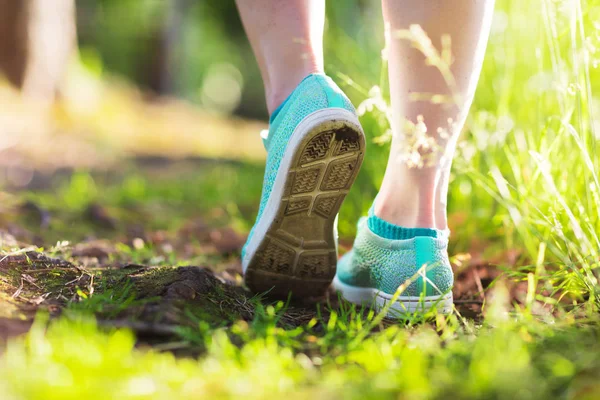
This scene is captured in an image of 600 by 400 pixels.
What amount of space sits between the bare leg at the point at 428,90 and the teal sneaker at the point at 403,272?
0.20ft

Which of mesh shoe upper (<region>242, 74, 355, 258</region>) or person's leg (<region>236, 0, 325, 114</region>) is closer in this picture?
mesh shoe upper (<region>242, 74, 355, 258</region>)

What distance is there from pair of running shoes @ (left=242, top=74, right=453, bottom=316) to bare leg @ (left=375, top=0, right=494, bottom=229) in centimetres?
8

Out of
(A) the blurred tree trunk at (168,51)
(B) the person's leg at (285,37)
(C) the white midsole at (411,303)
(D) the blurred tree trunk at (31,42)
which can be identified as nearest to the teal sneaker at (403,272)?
(C) the white midsole at (411,303)

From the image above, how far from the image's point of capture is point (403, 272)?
1.39 m

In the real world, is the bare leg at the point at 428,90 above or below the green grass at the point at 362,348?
above

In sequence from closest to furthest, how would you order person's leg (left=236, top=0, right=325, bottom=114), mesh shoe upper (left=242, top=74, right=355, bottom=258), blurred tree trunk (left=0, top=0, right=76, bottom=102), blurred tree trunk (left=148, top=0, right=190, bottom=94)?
mesh shoe upper (left=242, top=74, right=355, bottom=258)
person's leg (left=236, top=0, right=325, bottom=114)
blurred tree trunk (left=0, top=0, right=76, bottom=102)
blurred tree trunk (left=148, top=0, right=190, bottom=94)

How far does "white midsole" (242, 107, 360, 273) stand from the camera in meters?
1.29

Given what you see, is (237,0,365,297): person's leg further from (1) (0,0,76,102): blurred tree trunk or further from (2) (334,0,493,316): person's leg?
(1) (0,0,76,102): blurred tree trunk

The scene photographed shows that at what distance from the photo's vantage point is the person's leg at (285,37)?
1.45 m

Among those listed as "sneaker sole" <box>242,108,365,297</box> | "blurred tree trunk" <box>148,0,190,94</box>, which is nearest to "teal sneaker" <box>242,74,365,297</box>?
"sneaker sole" <box>242,108,365,297</box>

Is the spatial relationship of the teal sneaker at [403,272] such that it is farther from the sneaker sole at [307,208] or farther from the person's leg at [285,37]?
the person's leg at [285,37]

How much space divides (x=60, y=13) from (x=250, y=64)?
12.2 meters

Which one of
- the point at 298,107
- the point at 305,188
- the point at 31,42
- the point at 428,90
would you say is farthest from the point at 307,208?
the point at 31,42

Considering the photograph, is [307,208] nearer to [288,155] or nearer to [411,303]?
[288,155]
